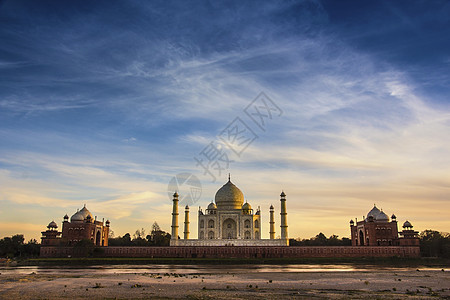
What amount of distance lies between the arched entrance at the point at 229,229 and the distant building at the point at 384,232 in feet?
72.9

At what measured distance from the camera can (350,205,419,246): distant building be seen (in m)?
62.8

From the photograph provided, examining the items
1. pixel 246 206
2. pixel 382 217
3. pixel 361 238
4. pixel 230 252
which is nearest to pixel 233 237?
pixel 246 206

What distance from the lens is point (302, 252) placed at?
195ft

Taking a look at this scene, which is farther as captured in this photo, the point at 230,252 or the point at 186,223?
the point at 186,223

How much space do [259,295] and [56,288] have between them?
11182mm

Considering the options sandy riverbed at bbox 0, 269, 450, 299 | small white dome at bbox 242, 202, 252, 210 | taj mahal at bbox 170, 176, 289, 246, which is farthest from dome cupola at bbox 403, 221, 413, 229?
sandy riverbed at bbox 0, 269, 450, 299

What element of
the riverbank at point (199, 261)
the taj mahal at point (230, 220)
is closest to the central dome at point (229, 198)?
the taj mahal at point (230, 220)

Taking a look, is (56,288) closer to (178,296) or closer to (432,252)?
(178,296)

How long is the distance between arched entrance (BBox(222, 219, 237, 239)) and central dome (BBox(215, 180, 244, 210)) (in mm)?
2580

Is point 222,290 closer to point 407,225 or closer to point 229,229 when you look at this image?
point 229,229

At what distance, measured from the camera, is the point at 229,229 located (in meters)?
72.1

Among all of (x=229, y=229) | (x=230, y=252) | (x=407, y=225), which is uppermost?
(x=407, y=225)

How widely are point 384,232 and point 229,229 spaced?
26.1 metres

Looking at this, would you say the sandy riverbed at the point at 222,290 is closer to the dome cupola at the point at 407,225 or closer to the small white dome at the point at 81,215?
the small white dome at the point at 81,215
